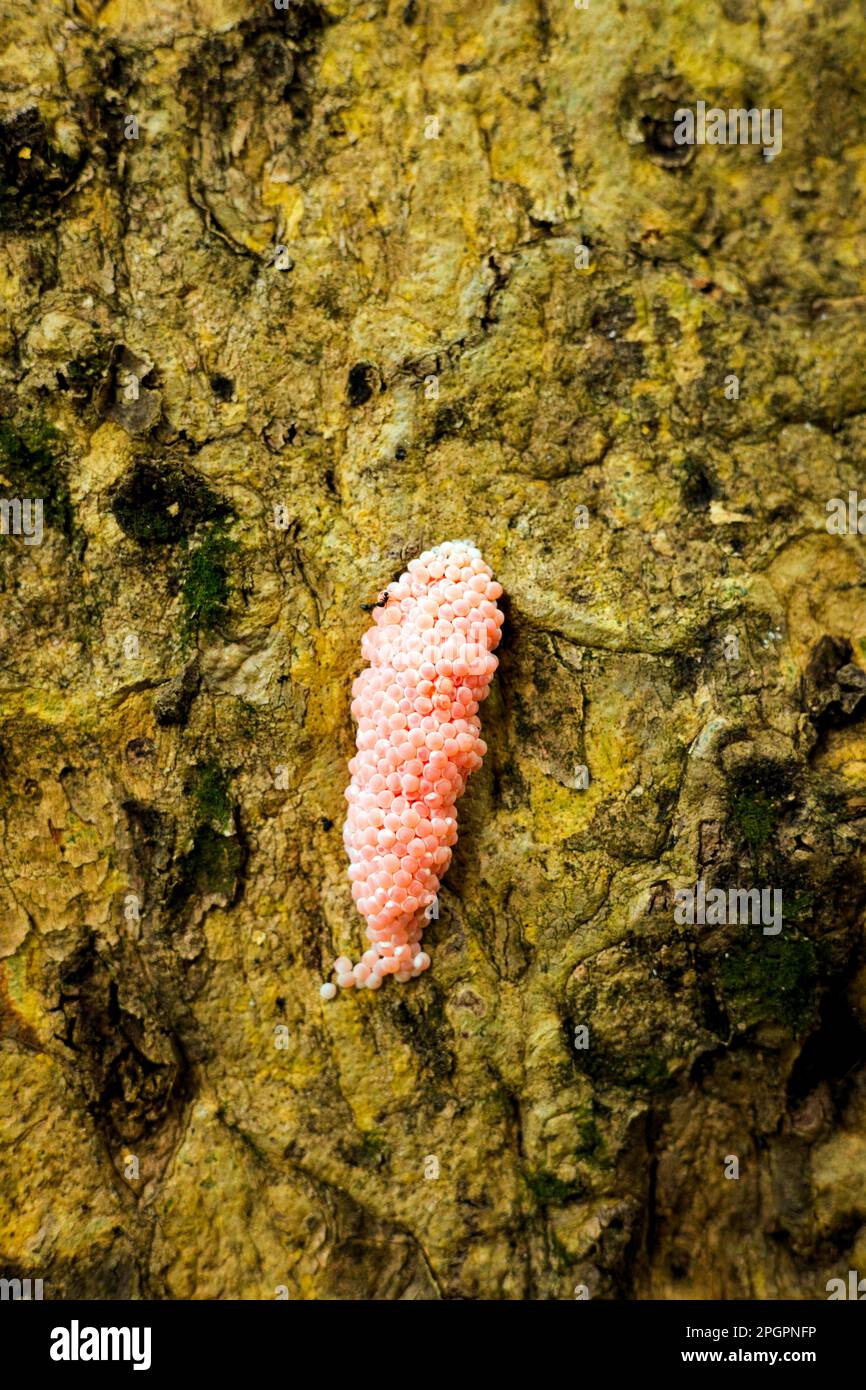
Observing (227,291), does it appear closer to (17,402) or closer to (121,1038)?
(17,402)

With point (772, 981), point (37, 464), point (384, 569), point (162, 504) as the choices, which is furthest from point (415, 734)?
point (37, 464)

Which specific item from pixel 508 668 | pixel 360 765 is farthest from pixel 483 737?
pixel 360 765

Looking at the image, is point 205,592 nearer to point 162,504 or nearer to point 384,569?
point 162,504

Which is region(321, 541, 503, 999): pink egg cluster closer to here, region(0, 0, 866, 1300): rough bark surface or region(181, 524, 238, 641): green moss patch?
region(0, 0, 866, 1300): rough bark surface

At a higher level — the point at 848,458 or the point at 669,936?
the point at 848,458

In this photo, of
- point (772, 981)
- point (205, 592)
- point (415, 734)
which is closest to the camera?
point (415, 734)

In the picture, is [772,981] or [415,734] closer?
[415,734]

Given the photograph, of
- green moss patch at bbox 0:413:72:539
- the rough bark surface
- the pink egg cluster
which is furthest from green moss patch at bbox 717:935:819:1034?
green moss patch at bbox 0:413:72:539
